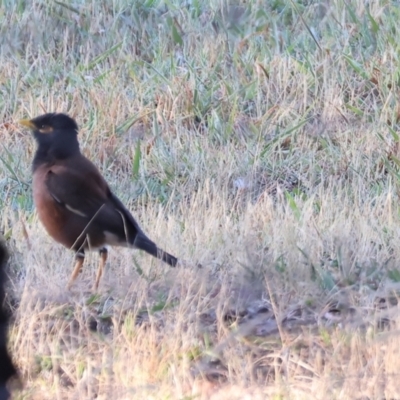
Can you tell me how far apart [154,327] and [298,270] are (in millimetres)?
999

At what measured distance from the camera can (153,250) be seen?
4977 millimetres

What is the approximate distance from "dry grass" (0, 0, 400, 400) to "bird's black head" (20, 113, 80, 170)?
21.2 inches

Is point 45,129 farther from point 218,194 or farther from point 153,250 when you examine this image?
point 218,194

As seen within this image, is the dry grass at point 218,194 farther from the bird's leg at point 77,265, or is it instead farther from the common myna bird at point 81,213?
the common myna bird at point 81,213

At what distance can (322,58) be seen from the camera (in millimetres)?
9172

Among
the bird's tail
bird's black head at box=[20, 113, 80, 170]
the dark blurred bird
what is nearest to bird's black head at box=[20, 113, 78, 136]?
bird's black head at box=[20, 113, 80, 170]

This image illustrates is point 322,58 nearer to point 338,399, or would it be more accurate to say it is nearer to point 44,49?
point 44,49

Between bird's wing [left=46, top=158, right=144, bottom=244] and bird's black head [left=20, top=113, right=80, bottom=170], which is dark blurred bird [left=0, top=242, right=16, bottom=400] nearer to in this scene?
bird's wing [left=46, top=158, right=144, bottom=244]

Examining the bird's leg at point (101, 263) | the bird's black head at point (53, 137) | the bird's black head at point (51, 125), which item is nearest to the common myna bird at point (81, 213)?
the bird's leg at point (101, 263)

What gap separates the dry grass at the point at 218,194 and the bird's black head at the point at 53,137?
539 millimetres

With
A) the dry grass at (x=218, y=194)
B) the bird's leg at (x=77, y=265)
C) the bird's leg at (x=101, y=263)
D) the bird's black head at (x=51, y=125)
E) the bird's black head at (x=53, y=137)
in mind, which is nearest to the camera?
the dry grass at (x=218, y=194)

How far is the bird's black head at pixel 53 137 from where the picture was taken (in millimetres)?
5375

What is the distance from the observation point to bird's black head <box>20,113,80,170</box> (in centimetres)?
538

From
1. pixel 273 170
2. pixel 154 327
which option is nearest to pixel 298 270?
pixel 154 327
